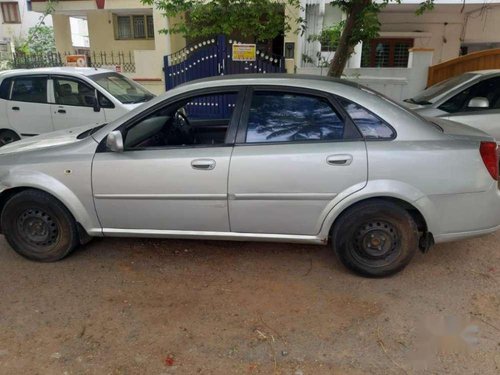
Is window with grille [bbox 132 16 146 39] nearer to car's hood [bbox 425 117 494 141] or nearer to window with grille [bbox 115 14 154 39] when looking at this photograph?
window with grille [bbox 115 14 154 39]

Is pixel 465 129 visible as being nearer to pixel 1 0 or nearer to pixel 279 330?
pixel 279 330

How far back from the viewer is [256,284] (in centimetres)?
356

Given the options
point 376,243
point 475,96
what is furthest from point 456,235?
point 475,96

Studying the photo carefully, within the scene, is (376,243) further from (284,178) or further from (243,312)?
(243,312)

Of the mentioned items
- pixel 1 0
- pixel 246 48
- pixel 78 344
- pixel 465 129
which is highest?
pixel 1 0

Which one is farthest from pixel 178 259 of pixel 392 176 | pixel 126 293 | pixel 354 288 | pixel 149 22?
pixel 149 22

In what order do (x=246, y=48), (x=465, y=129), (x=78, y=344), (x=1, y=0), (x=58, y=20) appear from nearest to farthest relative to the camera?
(x=78, y=344) → (x=465, y=129) → (x=246, y=48) → (x=58, y=20) → (x=1, y=0)

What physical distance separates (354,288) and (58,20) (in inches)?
576

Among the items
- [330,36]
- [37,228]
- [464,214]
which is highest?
[330,36]

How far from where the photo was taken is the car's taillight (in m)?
3.35

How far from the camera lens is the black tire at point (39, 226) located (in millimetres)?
3744

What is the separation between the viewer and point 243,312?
10.5 ft

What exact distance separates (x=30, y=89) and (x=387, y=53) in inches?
449

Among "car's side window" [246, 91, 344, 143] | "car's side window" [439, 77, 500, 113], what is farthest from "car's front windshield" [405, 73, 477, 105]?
"car's side window" [246, 91, 344, 143]
